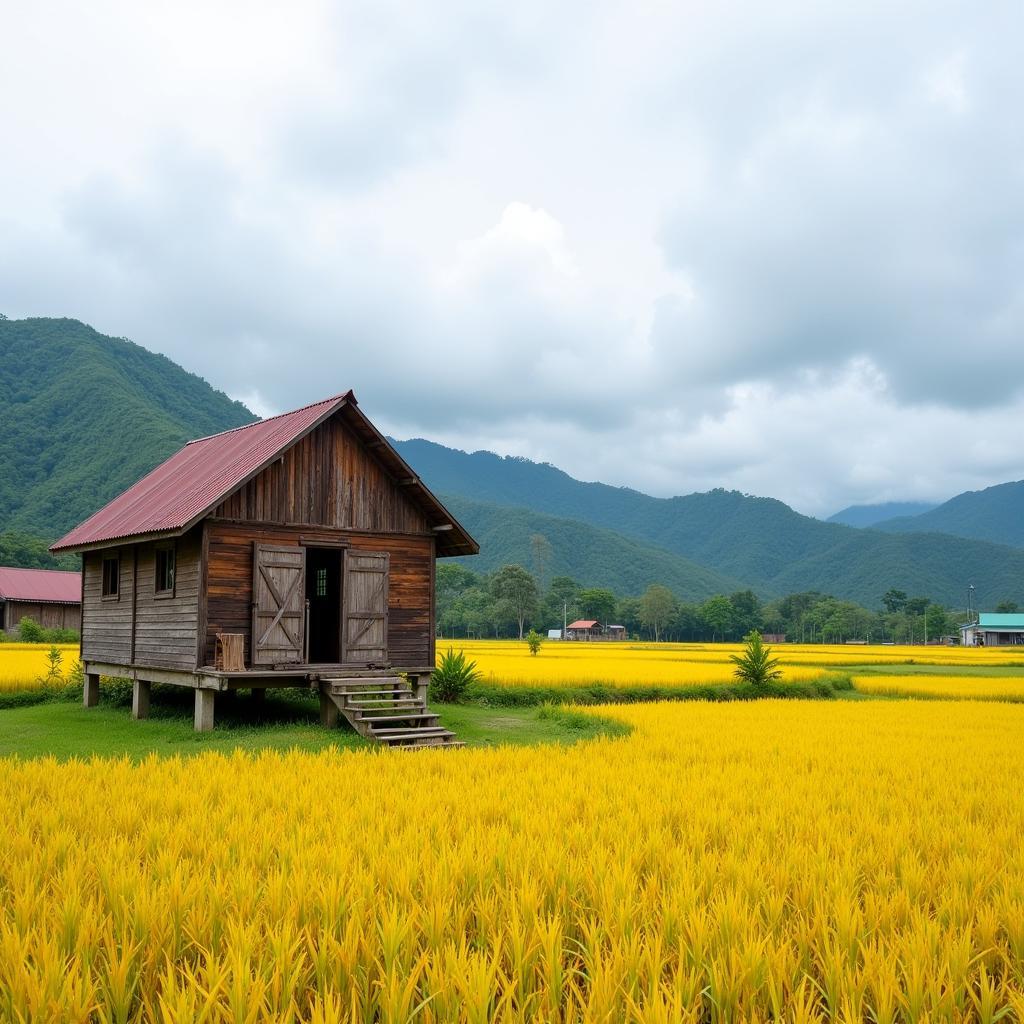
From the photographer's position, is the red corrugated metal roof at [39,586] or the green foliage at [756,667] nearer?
the green foliage at [756,667]

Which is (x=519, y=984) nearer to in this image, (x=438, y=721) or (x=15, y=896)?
(x=15, y=896)

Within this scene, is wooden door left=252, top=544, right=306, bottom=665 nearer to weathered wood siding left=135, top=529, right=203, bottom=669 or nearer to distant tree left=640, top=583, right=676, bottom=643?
weathered wood siding left=135, top=529, right=203, bottom=669

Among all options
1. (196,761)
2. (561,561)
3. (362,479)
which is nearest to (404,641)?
(362,479)

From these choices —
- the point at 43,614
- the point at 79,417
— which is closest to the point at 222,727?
the point at 43,614

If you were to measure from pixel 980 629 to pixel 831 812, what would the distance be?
12148 cm

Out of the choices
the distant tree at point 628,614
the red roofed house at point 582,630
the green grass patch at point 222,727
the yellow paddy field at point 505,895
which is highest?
the yellow paddy field at point 505,895

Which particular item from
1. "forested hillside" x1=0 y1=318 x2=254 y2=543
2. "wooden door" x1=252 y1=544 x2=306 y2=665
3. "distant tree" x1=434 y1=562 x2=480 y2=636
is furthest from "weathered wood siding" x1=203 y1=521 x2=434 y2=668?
"distant tree" x1=434 y1=562 x2=480 y2=636

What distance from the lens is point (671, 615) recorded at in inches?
5295

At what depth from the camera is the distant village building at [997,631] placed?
11100 cm

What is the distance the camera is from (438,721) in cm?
2162

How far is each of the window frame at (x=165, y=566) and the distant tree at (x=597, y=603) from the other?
390 ft

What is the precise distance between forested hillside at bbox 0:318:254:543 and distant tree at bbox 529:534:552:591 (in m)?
57.7

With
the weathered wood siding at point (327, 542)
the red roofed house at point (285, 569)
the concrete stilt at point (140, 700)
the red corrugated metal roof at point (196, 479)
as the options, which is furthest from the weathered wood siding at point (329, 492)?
the concrete stilt at point (140, 700)

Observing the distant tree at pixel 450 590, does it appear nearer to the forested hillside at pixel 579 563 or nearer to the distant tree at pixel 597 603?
the distant tree at pixel 597 603
